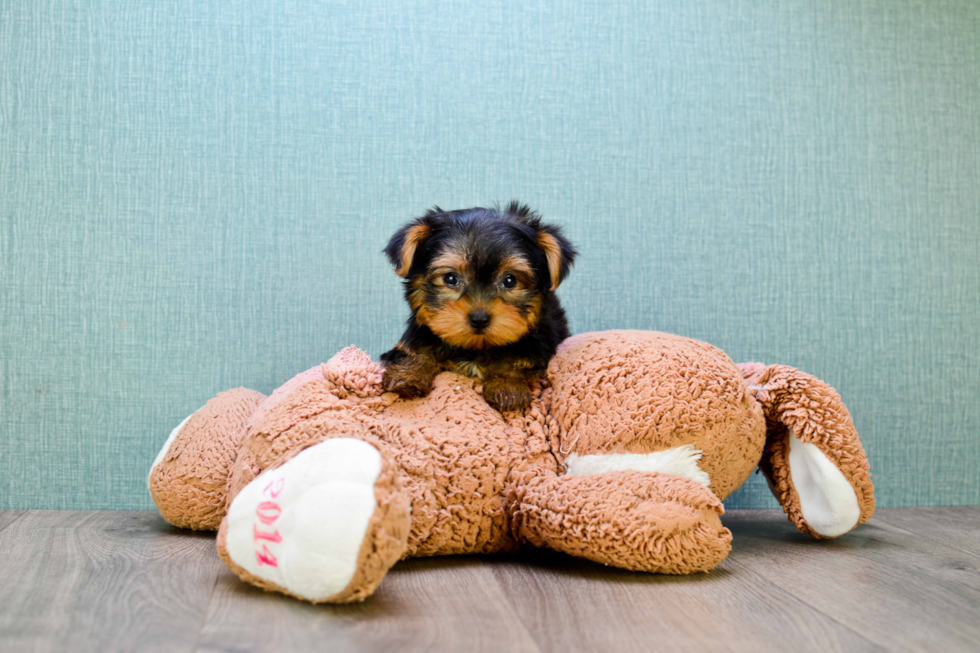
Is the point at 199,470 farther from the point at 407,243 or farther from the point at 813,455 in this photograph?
the point at 813,455

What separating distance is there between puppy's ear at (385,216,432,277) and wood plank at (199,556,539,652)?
2.79 feet

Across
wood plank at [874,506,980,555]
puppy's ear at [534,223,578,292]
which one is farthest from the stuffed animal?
wood plank at [874,506,980,555]

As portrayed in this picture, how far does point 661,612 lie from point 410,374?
3.06 feet

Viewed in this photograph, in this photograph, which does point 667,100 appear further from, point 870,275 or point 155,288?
point 155,288

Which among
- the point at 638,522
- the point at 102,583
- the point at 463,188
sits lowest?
the point at 102,583

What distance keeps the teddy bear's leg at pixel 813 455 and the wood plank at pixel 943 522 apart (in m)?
0.40

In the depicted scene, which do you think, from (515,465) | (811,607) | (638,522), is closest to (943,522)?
(811,607)

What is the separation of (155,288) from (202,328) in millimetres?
225

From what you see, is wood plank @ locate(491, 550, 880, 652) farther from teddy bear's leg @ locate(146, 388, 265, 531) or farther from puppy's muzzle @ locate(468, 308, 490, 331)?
teddy bear's leg @ locate(146, 388, 265, 531)

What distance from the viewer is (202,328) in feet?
9.06

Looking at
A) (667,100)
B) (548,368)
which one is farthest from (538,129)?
(548,368)

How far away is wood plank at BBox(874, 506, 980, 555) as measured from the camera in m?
2.42

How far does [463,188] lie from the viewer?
2867 mm

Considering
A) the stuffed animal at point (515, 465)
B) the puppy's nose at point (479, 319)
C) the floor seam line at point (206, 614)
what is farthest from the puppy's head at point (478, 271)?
the floor seam line at point (206, 614)
